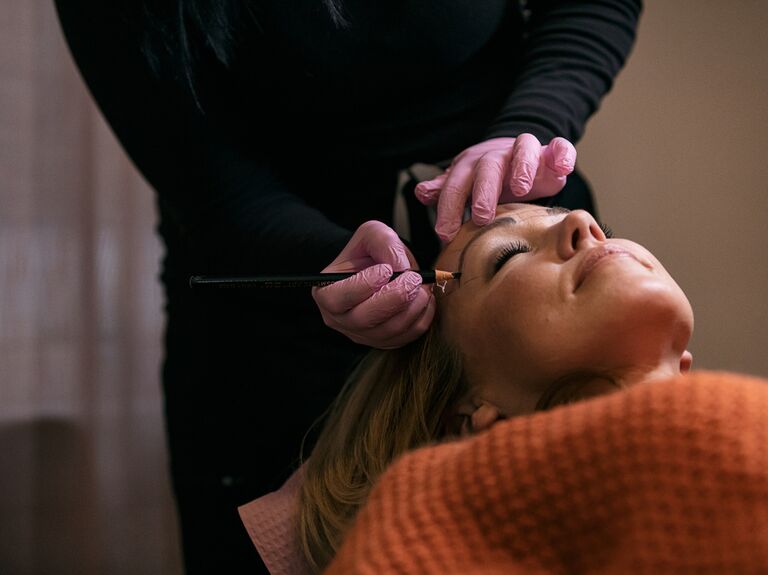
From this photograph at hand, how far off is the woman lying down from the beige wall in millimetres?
726

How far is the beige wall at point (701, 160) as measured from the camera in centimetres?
139

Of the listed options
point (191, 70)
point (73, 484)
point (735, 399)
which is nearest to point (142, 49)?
point (191, 70)

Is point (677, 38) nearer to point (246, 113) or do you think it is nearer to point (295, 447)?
point (246, 113)

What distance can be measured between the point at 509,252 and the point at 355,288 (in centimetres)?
16

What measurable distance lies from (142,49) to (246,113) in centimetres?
18

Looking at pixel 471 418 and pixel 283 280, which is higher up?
pixel 283 280

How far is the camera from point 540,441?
486 mm

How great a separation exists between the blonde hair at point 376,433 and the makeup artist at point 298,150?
0.06 metres

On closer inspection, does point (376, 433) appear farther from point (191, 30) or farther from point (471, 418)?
point (191, 30)

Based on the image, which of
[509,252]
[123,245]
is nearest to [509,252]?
[509,252]

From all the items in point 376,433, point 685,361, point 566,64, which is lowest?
point 376,433

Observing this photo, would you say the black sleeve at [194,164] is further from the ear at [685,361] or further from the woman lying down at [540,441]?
the ear at [685,361]

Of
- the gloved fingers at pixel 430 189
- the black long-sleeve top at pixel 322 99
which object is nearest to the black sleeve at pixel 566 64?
the black long-sleeve top at pixel 322 99

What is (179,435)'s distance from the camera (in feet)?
3.92
